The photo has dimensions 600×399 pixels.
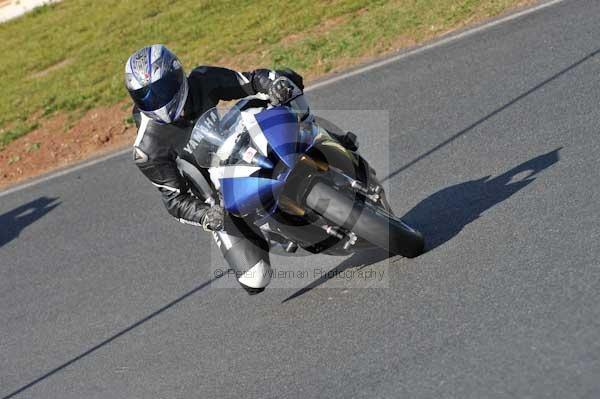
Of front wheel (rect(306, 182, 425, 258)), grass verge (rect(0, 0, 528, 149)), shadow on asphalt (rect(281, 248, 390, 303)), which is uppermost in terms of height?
front wheel (rect(306, 182, 425, 258))

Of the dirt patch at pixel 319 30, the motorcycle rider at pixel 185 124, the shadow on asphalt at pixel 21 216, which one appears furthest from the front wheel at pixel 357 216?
the dirt patch at pixel 319 30

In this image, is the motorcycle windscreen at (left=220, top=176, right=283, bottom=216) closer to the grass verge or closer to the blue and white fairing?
the blue and white fairing

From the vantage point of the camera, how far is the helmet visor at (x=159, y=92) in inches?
255

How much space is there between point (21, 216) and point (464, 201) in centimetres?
599

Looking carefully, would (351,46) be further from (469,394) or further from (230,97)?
(469,394)

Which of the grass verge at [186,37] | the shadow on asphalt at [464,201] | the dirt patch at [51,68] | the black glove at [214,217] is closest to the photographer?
the black glove at [214,217]

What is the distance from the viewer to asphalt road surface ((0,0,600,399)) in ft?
17.6

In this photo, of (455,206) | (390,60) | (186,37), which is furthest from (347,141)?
(186,37)

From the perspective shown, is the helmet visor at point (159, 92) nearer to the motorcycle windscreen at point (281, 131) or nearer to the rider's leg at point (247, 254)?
the motorcycle windscreen at point (281, 131)

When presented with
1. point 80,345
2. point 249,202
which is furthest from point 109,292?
point 249,202

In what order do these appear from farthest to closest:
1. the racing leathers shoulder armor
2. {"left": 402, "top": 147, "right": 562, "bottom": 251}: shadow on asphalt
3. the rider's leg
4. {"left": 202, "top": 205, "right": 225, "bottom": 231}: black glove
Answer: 1. {"left": 402, "top": 147, "right": 562, "bottom": 251}: shadow on asphalt
2. the rider's leg
3. the racing leathers shoulder armor
4. {"left": 202, "top": 205, "right": 225, "bottom": 231}: black glove

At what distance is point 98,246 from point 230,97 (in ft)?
10.6

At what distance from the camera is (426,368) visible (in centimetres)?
525

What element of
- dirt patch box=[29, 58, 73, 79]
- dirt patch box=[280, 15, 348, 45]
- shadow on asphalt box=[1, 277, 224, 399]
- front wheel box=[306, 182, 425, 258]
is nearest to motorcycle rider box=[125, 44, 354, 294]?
front wheel box=[306, 182, 425, 258]
